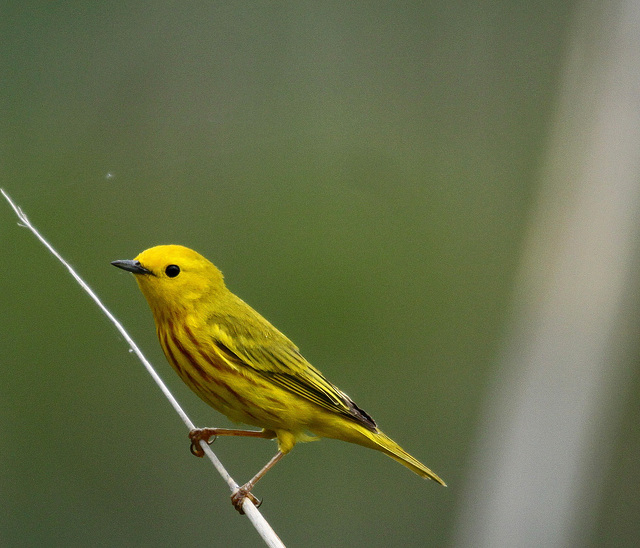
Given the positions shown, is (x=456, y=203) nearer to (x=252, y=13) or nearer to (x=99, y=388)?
(x=252, y=13)

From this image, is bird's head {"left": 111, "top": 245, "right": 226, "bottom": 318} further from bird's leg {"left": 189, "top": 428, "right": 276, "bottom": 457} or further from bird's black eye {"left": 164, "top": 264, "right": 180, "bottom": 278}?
bird's leg {"left": 189, "top": 428, "right": 276, "bottom": 457}

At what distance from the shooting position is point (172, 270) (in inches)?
124

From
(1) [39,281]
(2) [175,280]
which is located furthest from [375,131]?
(2) [175,280]

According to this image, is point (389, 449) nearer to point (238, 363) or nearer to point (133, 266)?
point (238, 363)

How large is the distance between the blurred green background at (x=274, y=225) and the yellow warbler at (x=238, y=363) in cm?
210

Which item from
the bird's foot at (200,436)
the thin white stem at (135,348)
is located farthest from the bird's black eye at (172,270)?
the bird's foot at (200,436)

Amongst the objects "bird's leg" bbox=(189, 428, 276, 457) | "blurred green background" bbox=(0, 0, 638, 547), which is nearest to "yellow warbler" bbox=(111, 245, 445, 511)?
"bird's leg" bbox=(189, 428, 276, 457)

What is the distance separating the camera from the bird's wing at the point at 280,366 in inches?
130

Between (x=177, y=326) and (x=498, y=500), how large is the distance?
9.61ft

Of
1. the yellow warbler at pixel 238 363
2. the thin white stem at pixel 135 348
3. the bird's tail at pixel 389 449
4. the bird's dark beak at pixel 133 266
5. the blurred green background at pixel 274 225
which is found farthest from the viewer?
the blurred green background at pixel 274 225

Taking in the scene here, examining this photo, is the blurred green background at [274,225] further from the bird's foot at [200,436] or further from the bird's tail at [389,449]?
the bird's tail at [389,449]

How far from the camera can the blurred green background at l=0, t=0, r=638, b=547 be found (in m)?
5.55

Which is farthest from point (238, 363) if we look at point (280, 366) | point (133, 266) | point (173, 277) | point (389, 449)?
point (389, 449)

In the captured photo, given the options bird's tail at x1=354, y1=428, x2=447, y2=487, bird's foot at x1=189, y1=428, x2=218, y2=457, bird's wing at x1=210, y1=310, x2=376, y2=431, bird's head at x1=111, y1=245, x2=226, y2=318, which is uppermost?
bird's head at x1=111, y1=245, x2=226, y2=318
